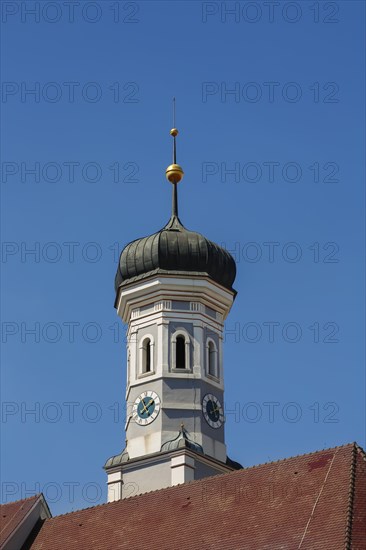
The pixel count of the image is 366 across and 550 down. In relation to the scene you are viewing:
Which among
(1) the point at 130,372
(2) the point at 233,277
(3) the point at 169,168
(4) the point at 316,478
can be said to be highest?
(3) the point at 169,168

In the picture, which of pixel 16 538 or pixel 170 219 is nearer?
pixel 16 538

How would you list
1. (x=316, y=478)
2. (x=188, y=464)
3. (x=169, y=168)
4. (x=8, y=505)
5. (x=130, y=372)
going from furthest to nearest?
(x=169, y=168) < (x=130, y=372) < (x=188, y=464) < (x=8, y=505) < (x=316, y=478)

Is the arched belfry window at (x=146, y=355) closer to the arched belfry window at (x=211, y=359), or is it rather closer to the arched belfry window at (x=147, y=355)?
the arched belfry window at (x=147, y=355)

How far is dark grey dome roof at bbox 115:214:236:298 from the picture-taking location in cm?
4550

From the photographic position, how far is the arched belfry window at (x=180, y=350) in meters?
44.3

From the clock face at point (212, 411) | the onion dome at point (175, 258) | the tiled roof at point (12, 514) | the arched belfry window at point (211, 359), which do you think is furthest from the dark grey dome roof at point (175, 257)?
the tiled roof at point (12, 514)

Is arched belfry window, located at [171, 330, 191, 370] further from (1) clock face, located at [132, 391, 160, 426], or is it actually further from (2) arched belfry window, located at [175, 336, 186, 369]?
(1) clock face, located at [132, 391, 160, 426]

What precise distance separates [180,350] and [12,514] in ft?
29.1

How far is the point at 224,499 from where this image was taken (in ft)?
111

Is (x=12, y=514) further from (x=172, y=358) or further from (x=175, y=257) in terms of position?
(x=175, y=257)

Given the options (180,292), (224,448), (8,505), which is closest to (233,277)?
(180,292)

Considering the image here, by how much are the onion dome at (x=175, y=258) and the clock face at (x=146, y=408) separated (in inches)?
157

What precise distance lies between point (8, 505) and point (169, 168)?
1433 centimetres

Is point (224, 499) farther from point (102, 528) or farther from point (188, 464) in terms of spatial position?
point (188, 464)
